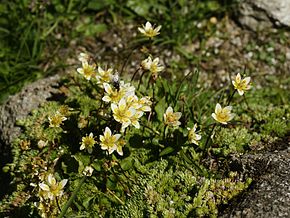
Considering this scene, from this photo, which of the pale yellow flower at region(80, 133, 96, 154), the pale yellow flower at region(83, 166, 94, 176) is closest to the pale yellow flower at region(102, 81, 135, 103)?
the pale yellow flower at region(80, 133, 96, 154)

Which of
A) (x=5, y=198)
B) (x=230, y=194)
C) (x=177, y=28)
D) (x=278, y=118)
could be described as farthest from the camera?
(x=177, y=28)

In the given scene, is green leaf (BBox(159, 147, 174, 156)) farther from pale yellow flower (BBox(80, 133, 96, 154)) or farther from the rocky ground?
the rocky ground

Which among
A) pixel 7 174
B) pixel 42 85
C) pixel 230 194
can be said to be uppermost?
pixel 230 194

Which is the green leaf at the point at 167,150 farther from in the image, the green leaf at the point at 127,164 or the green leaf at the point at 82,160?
the green leaf at the point at 82,160

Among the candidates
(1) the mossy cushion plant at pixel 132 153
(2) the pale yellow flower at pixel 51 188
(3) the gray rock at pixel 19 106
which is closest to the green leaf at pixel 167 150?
(1) the mossy cushion plant at pixel 132 153

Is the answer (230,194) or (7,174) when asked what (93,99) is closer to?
(7,174)

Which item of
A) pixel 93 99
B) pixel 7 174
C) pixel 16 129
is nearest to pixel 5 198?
pixel 7 174
